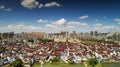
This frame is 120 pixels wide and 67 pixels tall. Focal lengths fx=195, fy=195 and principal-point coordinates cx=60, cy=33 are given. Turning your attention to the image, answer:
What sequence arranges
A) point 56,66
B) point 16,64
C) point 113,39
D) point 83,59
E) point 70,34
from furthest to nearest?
point 70,34
point 113,39
point 83,59
point 56,66
point 16,64

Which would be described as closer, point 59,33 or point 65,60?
point 65,60

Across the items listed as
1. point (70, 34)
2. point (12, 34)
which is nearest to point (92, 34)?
point (70, 34)

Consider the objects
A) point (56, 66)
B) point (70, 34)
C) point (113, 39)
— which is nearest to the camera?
point (56, 66)

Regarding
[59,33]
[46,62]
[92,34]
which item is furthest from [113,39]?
[46,62]

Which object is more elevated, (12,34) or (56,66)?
(12,34)

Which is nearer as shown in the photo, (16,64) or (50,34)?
(16,64)

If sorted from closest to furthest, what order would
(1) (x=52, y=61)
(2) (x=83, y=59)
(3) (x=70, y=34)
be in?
(1) (x=52, y=61) → (2) (x=83, y=59) → (3) (x=70, y=34)

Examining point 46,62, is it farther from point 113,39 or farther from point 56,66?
point 113,39

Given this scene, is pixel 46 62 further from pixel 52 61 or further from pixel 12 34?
pixel 12 34

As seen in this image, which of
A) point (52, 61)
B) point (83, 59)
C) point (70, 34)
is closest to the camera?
point (52, 61)
